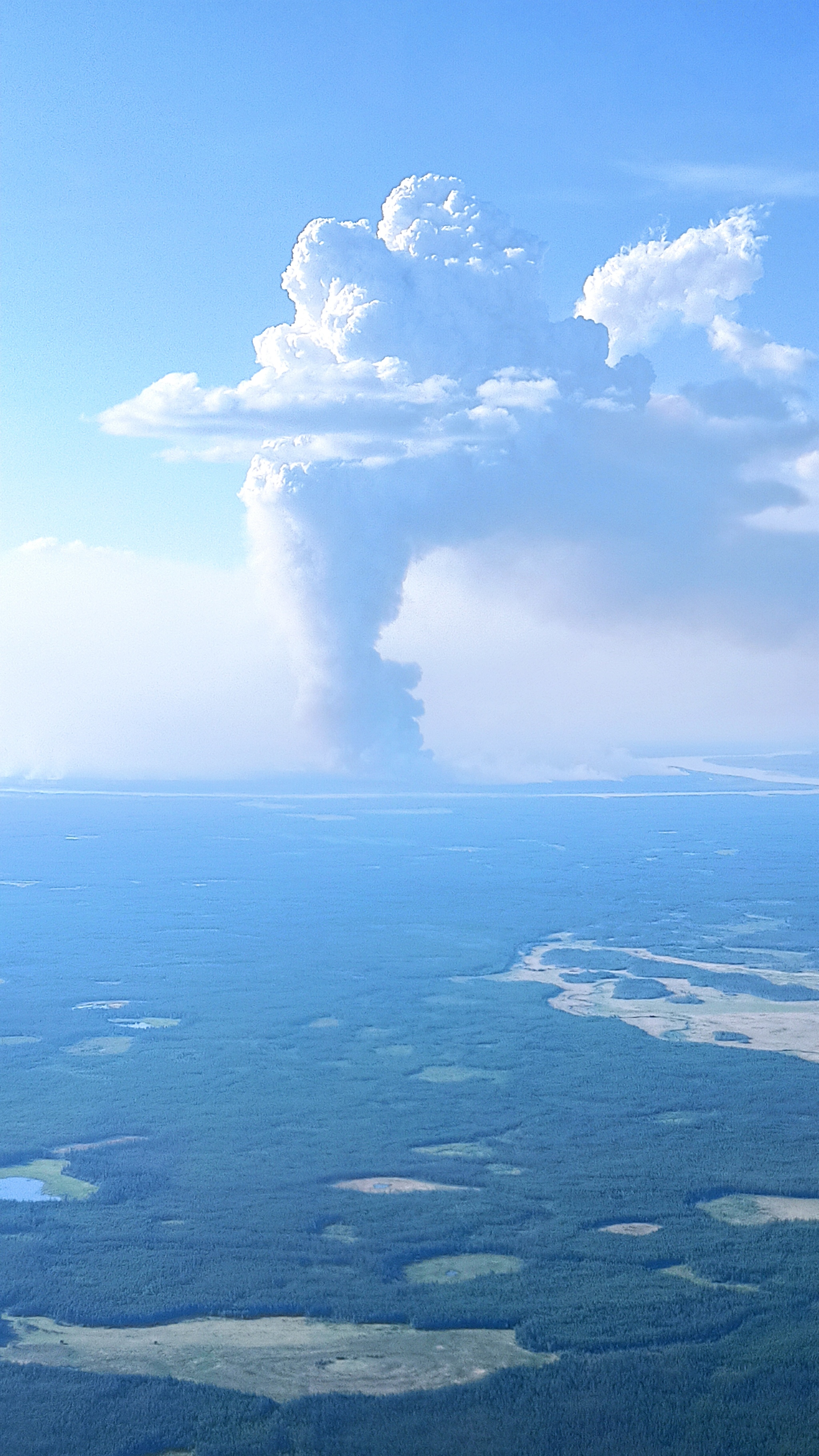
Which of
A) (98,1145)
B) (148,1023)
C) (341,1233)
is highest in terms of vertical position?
(341,1233)

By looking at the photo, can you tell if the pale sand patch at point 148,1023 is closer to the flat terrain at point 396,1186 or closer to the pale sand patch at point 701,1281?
the flat terrain at point 396,1186

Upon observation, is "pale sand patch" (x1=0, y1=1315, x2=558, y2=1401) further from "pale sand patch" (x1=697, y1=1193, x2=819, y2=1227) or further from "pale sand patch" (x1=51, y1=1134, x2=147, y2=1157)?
"pale sand patch" (x1=51, y1=1134, x2=147, y2=1157)

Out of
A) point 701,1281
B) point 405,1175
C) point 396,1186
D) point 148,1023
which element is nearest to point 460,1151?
point 405,1175

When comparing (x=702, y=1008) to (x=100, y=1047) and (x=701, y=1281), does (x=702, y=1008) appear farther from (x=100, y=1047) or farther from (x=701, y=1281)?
(x=701, y=1281)

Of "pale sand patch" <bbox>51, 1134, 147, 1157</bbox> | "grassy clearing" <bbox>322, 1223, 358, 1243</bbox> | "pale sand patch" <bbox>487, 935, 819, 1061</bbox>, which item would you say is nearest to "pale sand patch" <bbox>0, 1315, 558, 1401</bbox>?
"grassy clearing" <bbox>322, 1223, 358, 1243</bbox>

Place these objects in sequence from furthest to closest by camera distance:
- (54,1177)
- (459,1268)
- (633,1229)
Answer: (54,1177) → (633,1229) → (459,1268)

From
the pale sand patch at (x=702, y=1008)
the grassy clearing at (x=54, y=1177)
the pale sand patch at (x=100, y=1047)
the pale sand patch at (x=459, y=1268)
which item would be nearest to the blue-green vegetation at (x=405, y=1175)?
the pale sand patch at (x=459, y=1268)

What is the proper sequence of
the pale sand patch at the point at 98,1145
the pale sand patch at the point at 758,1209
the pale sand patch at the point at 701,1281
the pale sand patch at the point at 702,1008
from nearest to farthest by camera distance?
the pale sand patch at the point at 701,1281 < the pale sand patch at the point at 758,1209 < the pale sand patch at the point at 98,1145 < the pale sand patch at the point at 702,1008
